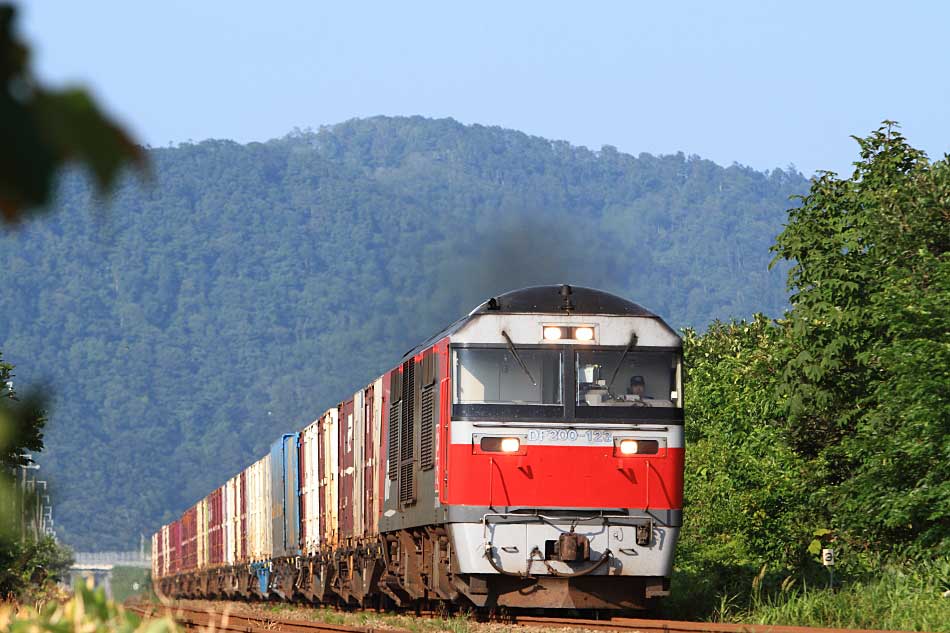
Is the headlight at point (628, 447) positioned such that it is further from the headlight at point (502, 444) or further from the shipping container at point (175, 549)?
the shipping container at point (175, 549)

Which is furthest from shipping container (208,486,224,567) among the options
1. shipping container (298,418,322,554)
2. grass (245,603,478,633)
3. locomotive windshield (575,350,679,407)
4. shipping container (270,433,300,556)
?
locomotive windshield (575,350,679,407)

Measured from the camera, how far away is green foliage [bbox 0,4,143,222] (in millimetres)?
2057

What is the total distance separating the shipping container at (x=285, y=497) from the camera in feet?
109

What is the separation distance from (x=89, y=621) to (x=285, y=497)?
1120 inches

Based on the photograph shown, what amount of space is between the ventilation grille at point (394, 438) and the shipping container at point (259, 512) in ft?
51.6

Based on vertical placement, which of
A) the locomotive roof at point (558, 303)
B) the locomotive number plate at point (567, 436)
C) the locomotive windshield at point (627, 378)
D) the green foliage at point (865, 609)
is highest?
the locomotive roof at point (558, 303)

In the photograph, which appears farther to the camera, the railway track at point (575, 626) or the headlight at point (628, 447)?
the headlight at point (628, 447)

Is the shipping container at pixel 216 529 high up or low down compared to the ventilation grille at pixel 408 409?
down

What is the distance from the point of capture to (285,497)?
3484 centimetres

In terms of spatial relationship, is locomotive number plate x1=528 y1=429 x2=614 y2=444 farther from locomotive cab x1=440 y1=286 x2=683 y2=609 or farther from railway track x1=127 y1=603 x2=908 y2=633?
railway track x1=127 y1=603 x2=908 y2=633

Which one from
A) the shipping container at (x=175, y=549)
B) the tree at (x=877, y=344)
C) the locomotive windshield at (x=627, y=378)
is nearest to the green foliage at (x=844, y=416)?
the tree at (x=877, y=344)

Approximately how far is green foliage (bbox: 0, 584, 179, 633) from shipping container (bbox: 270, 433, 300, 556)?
81.0 feet

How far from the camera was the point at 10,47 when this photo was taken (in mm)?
2229

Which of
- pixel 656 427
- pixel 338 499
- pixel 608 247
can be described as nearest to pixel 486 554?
pixel 656 427
